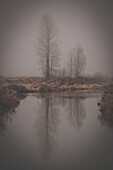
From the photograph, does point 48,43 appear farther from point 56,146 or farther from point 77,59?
point 56,146

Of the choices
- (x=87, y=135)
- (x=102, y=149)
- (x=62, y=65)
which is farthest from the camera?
(x=62, y=65)

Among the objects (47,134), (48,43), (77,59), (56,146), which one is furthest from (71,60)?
(56,146)

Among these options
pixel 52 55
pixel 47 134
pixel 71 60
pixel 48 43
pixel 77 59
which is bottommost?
pixel 47 134

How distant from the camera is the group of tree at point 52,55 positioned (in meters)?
20.9

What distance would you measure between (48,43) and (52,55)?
1.42 m

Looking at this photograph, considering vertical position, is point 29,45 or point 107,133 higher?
point 29,45

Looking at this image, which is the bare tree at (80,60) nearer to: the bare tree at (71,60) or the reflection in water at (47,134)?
the bare tree at (71,60)

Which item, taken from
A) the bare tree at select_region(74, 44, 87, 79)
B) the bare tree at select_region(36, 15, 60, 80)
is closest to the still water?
the bare tree at select_region(36, 15, 60, 80)

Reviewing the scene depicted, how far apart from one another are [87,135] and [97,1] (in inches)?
857

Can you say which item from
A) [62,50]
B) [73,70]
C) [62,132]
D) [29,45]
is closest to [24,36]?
[29,45]

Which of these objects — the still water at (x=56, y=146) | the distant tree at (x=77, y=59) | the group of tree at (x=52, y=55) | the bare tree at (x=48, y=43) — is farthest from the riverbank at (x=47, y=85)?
the still water at (x=56, y=146)

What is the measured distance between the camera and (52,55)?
21.5m

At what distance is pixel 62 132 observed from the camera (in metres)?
4.08

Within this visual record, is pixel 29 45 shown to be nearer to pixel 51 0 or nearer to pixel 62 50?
pixel 62 50
